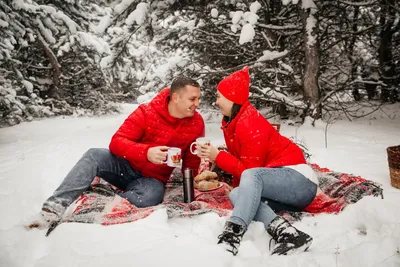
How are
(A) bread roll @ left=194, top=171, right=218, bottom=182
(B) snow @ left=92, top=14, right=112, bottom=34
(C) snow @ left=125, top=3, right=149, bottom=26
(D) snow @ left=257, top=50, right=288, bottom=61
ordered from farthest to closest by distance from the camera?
(D) snow @ left=257, top=50, right=288, bottom=61, (B) snow @ left=92, top=14, right=112, bottom=34, (C) snow @ left=125, top=3, right=149, bottom=26, (A) bread roll @ left=194, top=171, right=218, bottom=182

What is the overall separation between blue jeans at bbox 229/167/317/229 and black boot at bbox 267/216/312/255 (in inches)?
6.0

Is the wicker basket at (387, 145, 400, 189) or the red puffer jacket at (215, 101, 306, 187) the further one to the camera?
the wicker basket at (387, 145, 400, 189)

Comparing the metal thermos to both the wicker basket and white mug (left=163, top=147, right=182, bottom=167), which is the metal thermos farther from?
the wicker basket

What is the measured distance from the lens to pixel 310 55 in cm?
690

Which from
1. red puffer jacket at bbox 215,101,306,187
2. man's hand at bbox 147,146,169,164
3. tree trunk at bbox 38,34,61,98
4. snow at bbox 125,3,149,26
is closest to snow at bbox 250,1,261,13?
snow at bbox 125,3,149,26

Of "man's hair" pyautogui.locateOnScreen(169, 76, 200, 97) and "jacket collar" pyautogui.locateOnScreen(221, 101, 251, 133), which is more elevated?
"man's hair" pyautogui.locateOnScreen(169, 76, 200, 97)

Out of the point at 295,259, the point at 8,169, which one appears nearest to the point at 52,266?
the point at 295,259

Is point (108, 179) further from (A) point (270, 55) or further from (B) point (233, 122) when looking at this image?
(A) point (270, 55)

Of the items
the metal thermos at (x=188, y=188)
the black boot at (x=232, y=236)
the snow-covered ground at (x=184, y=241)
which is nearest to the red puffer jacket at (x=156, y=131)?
the metal thermos at (x=188, y=188)

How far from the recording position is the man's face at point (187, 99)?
10.7 ft

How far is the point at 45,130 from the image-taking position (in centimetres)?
918

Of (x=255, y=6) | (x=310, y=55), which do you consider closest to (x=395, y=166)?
(x=255, y=6)

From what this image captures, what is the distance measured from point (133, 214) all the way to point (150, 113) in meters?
1.17

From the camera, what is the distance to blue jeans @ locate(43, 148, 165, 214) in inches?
106
